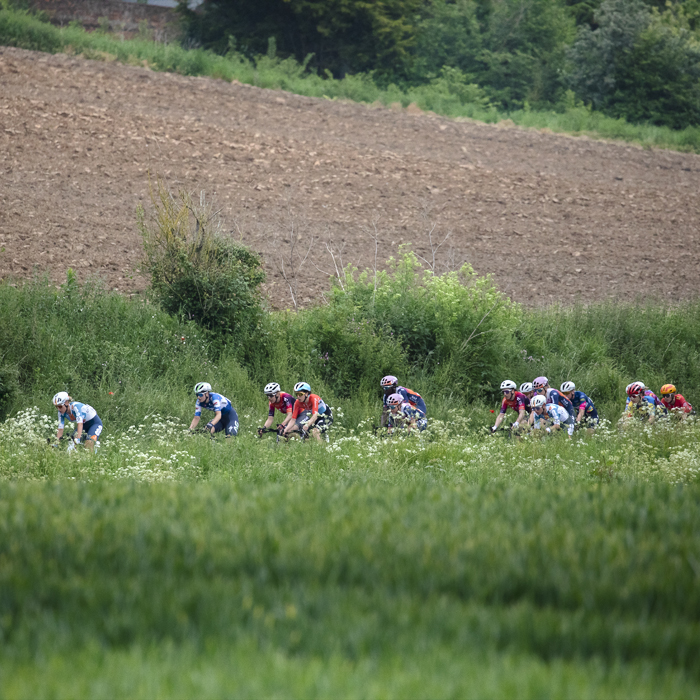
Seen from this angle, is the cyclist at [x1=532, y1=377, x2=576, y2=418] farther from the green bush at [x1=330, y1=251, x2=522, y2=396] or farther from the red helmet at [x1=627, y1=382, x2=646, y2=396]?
the green bush at [x1=330, y1=251, x2=522, y2=396]

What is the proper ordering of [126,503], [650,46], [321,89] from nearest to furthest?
[126,503] < [321,89] < [650,46]

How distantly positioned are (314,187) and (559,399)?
1542 cm

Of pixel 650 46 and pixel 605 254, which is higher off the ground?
pixel 650 46

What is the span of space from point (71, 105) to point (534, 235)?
54.6 feet

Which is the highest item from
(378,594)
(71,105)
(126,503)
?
(71,105)

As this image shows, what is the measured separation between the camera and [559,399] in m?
16.9

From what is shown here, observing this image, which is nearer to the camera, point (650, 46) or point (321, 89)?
point (321, 89)

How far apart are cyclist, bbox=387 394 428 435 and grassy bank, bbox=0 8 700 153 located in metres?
25.0

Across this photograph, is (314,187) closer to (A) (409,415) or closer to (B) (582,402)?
(B) (582,402)

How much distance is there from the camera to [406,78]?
48125 mm

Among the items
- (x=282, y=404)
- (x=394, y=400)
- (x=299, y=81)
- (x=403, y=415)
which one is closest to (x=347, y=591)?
(x=403, y=415)

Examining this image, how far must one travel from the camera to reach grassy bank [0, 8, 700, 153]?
112ft

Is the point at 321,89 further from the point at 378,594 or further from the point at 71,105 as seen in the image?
the point at 378,594

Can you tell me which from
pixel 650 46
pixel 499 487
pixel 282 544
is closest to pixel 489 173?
pixel 650 46
